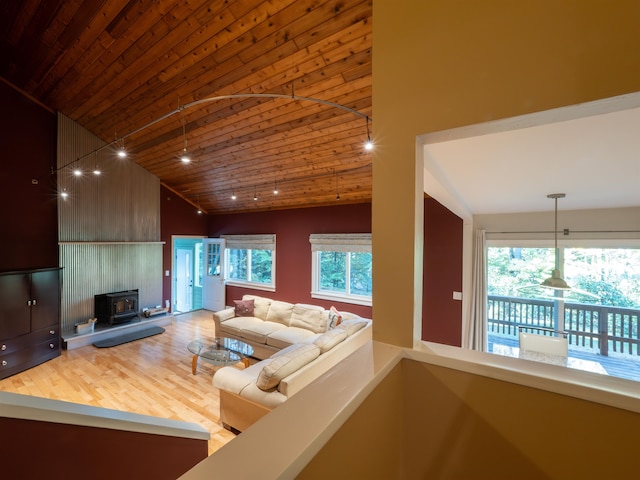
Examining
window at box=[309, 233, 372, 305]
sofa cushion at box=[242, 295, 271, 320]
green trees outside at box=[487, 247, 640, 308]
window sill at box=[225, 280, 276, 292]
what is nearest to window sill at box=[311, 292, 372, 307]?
window at box=[309, 233, 372, 305]

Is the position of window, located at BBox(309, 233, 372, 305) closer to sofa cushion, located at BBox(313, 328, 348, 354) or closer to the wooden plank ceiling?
the wooden plank ceiling

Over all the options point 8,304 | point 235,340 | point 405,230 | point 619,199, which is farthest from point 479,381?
point 8,304

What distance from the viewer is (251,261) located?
7.07m

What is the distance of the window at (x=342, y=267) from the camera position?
17.4ft

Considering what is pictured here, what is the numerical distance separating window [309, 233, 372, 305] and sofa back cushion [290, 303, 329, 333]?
2.65 feet

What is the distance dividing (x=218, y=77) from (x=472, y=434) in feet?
12.6

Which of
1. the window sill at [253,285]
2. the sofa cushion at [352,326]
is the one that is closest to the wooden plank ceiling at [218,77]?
the sofa cushion at [352,326]

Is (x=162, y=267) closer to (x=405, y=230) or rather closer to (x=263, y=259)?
(x=263, y=259)

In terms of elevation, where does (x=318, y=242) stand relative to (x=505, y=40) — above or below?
below

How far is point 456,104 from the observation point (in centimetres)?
110

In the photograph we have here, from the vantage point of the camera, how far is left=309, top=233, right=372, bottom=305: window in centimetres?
529

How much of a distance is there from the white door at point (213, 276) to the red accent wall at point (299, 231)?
84cm

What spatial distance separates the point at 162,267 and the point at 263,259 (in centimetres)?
245

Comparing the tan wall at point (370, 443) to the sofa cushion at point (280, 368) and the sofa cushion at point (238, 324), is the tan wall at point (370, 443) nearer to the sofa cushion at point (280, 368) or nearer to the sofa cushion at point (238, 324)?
the sofa cushion at point (280, 368)
